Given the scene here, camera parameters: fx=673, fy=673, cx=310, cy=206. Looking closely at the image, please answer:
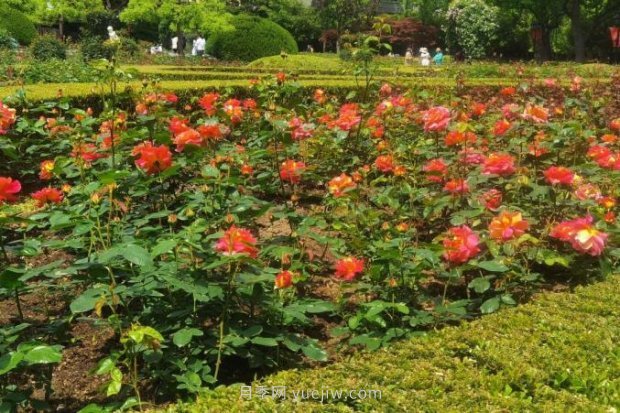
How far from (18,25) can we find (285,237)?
25145mm

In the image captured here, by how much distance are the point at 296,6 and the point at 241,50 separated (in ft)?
62.1

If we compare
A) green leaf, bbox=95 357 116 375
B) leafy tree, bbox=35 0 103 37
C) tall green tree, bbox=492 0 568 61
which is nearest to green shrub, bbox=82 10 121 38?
leafy tree, bbox=35 0 103 37

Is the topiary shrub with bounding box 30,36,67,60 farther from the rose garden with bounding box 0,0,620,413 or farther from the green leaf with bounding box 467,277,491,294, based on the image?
the green leaf with bounding box 467,277,491,294

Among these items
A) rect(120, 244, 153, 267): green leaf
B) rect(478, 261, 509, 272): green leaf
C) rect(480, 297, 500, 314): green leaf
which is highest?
rect(120, 244, 153, 267): green leaf

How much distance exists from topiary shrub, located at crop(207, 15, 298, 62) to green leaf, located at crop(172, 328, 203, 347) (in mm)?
20015

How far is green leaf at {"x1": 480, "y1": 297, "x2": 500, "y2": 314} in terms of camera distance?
267 centimetres

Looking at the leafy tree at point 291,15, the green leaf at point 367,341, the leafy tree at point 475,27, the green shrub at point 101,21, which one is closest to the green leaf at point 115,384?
the green leaf at point 367,341

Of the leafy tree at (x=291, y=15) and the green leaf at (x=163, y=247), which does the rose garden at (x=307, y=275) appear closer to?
the green leaf at (x=163, y=247)

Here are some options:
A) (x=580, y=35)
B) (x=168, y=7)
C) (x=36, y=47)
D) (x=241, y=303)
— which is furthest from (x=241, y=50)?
(x=241, y=303)

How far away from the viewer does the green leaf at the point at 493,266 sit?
2.65 m

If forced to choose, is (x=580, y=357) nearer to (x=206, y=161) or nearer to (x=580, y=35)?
(x=206, y=161)

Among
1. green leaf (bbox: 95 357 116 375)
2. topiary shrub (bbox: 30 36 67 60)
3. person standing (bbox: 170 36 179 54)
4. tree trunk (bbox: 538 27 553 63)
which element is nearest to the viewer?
green leaf (bbox: 95 357 116 375)

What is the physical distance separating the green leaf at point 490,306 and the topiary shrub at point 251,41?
64.0 ft

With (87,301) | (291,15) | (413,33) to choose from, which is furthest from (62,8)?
(87,301)
